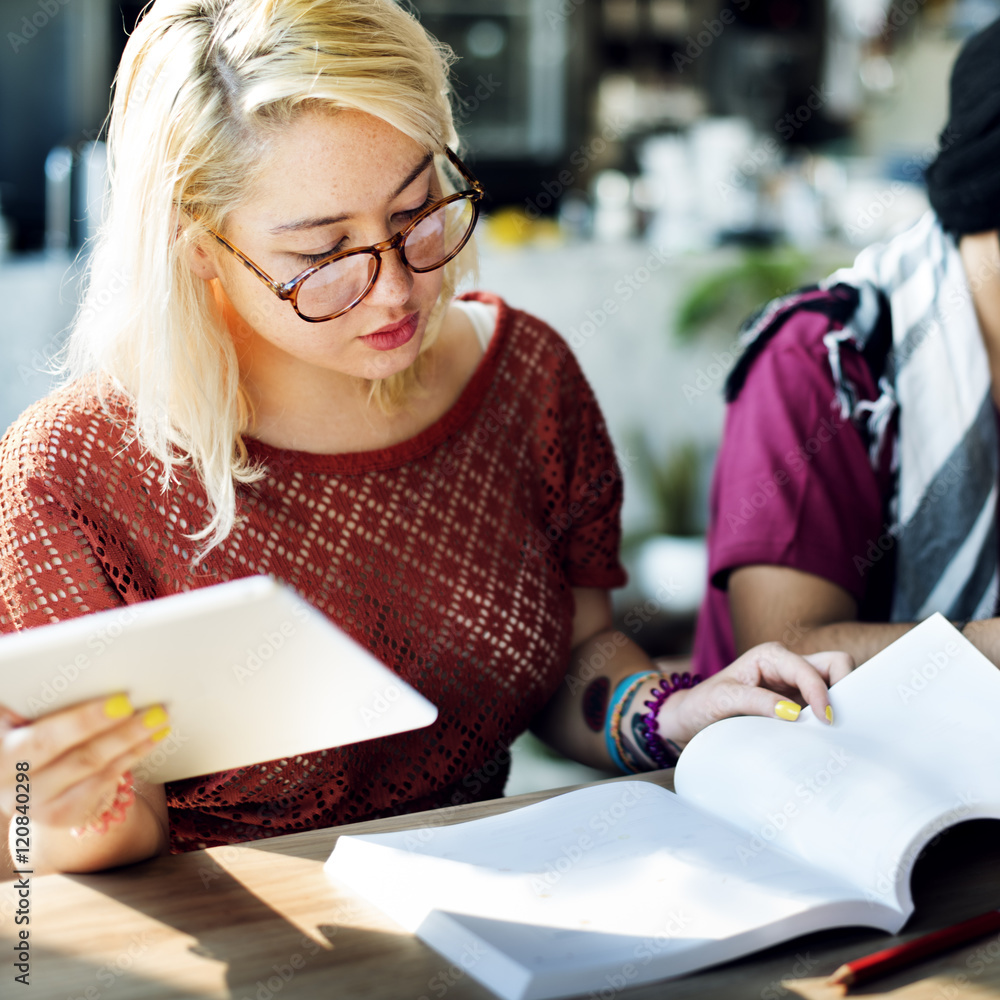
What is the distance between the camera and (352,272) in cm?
97

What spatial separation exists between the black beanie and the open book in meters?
0.64

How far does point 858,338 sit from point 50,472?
916mm

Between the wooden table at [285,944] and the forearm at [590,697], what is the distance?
42 centimetres

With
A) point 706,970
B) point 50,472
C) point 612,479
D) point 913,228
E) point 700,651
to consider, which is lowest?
point 700,651

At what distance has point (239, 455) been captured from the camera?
1062 millimetres

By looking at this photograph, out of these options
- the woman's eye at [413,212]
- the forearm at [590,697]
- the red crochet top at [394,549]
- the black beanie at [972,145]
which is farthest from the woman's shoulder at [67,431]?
the black beanie at [972,145]

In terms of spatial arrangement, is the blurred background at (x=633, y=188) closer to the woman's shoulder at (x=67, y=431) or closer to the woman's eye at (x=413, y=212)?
the woman's shoulder at (x=67, y=431)

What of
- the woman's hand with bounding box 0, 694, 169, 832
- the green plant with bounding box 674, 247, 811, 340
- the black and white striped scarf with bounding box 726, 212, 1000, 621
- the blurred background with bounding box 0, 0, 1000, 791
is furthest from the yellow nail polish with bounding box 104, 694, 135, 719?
the green plant with bounding box 674, 247, 811, 340

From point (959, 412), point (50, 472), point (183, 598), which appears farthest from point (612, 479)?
point (183, 598)

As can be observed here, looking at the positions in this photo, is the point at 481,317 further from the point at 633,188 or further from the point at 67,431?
the point at 633,188

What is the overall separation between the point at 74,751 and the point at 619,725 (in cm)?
59

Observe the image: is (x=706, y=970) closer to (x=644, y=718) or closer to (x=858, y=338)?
(x=644, y=718)

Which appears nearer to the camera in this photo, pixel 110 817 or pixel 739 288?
pixel 110 817

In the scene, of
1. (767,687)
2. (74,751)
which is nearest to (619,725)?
(767,687)
